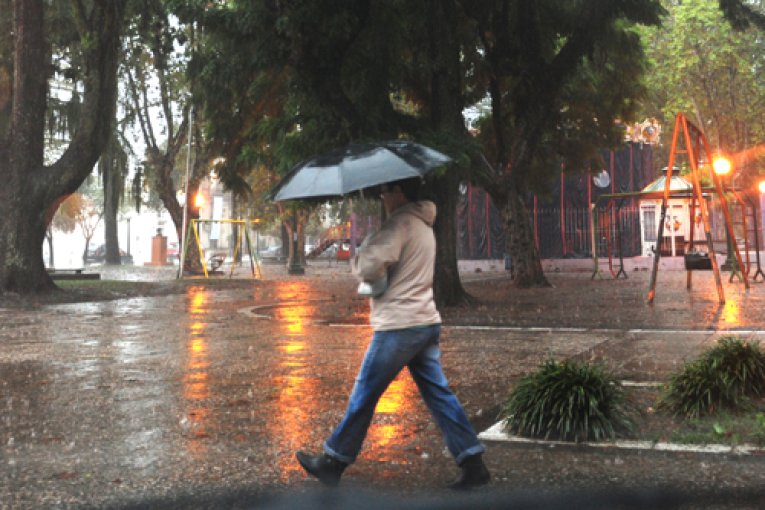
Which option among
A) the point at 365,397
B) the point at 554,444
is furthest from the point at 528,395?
the point at 365,397

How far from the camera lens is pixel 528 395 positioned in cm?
552

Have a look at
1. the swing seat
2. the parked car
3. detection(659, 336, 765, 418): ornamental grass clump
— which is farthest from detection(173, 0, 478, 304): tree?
the parked car

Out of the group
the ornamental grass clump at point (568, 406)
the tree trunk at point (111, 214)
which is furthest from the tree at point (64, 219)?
the ornamental grass clump at point (568, 406)

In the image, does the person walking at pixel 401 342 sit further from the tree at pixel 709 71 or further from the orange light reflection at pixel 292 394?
the tree at pixel 709 71

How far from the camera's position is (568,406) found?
5348mm

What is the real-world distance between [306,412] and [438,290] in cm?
972

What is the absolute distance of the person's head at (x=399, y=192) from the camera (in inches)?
179

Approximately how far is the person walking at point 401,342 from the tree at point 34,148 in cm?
1698

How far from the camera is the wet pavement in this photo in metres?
4.47

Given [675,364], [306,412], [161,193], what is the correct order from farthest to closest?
[161,193], [675,364], [306,412]

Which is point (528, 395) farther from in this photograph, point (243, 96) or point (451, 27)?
point (243, 96)

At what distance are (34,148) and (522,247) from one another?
41.2 ft

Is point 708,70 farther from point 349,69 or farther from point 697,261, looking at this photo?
point 349,69

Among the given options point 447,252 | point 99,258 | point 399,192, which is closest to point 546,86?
point 447,252
